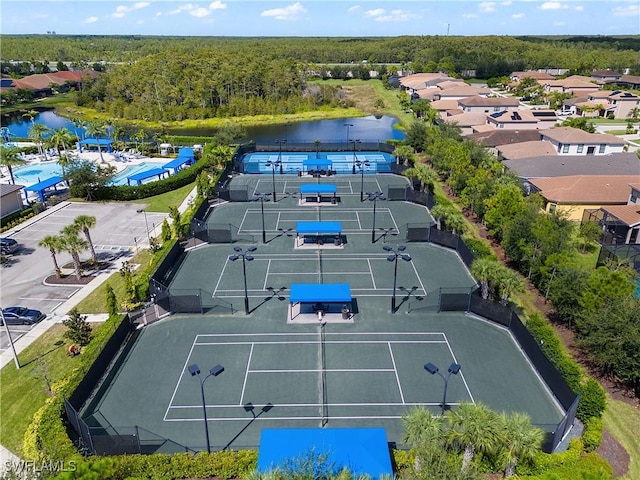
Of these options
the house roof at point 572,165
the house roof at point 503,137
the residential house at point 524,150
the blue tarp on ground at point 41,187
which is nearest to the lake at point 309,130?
the house roof at point 503,137

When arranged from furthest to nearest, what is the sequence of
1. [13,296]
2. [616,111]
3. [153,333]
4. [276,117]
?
[276,117]
[616,111]
[13,296]
[153,333]

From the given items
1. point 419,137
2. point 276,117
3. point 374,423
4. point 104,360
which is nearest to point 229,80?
point 276,117

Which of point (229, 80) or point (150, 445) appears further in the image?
point (229, 80)

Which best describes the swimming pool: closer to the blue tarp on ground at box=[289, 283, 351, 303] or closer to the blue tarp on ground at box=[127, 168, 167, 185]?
the blue tarp on ground at box=[127, 168, 167, 185]

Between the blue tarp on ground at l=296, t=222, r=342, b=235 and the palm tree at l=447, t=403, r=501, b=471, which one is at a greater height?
the palm tree at l=447, t=403, r=501, b=471

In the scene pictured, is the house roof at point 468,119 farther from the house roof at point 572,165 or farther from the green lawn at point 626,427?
the green lawn at point 626,427

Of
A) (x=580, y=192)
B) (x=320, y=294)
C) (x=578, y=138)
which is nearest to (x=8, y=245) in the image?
(x=320, y=294)

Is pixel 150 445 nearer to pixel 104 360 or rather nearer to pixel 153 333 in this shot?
pixel 104 360

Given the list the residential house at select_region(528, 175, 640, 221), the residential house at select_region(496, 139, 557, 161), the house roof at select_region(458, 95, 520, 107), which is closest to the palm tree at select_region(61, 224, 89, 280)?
the residential house at select_region(528, 175, 640, 221)
